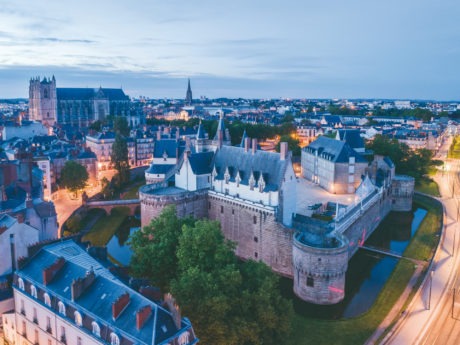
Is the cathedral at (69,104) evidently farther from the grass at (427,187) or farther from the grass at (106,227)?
the grass at (427,187)

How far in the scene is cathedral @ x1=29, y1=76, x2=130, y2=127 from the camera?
144 metres

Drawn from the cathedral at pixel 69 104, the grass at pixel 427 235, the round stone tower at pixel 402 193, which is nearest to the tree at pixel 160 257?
the grass at pixel 427 235

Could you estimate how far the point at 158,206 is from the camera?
45469mm

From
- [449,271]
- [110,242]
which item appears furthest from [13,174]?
[449,271]

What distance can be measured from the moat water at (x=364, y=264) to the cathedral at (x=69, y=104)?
103 meters

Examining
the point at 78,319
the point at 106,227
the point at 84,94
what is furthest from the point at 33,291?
the point at 84,94

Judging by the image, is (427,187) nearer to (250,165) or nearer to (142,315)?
(250,165)

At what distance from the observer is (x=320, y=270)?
116ft

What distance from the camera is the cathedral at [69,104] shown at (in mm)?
144000

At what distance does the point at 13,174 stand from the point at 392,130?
109 meters

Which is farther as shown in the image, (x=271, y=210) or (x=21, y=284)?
(x=271, y=210)

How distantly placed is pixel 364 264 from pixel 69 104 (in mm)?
132358

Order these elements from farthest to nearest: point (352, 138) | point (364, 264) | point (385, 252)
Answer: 1. point (352, 138)
2. point (385, 252)
3. point (364, 264)

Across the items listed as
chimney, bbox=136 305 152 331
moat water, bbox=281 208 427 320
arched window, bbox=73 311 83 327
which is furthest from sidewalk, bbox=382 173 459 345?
arched window, bbox=73 311 83 327
